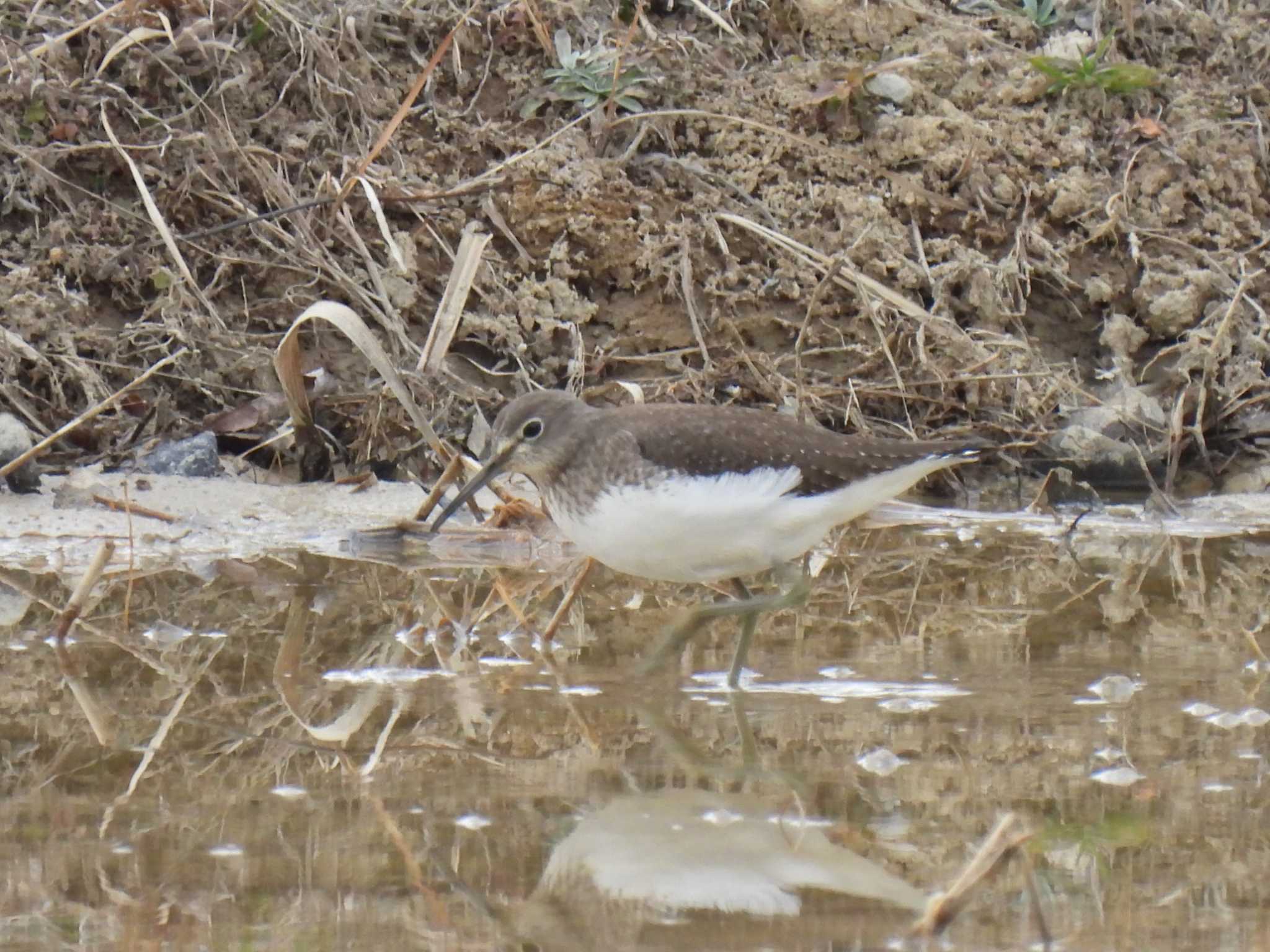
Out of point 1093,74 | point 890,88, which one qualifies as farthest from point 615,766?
point 1093,74

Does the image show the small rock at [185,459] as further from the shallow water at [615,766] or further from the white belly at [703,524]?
the white belly at [703,524]

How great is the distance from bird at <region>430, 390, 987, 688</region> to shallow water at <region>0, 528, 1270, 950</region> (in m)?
0.27

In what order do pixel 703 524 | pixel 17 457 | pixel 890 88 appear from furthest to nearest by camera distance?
pixel 890 88
pixel 17 457
pixel 703 524

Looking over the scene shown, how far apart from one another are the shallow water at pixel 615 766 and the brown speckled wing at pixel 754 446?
0.46 metres

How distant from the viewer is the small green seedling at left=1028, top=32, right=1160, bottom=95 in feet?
25.7

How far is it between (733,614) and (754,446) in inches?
17.6

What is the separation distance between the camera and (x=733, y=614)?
4.62 meters

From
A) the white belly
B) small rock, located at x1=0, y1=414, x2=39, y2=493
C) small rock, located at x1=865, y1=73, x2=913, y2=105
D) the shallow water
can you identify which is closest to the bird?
the white belly

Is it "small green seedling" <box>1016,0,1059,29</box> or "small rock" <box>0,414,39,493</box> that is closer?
"small rock" <box>0,414,39,493</box>

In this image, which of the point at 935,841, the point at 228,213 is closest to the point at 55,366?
the point at 228,213

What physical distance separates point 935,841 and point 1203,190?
210 inches

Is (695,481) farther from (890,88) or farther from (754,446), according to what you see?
(890,88)

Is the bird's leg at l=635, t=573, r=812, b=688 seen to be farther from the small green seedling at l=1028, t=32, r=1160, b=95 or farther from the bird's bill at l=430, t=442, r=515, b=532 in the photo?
the small green seedling at l=1028, t=32, r=1160, b=95

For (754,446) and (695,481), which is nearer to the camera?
(695,481)
